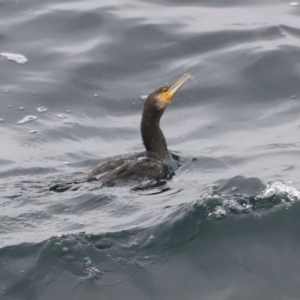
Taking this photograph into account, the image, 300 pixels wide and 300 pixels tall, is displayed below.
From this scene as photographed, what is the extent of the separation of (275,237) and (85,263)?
170 cm

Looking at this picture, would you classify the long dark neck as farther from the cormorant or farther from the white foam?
the white foam

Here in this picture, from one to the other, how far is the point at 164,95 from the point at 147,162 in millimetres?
1062

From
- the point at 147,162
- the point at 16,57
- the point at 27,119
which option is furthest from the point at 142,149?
the point at 16,57

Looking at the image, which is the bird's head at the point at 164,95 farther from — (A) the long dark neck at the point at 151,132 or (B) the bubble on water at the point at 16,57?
(B) the bubble on water at the point at 16,57

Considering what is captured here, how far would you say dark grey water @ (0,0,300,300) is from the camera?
612 centimetres

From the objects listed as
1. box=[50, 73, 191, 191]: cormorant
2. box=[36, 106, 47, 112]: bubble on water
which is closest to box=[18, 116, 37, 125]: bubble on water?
box=[36, 106, 47, 112]: bubble on water

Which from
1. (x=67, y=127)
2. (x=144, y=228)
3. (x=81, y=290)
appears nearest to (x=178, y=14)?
(x=67, y=127)

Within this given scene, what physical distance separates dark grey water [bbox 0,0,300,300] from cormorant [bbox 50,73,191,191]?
0.66 feet

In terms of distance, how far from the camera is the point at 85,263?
614 cm

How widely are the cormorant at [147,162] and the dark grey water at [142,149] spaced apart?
0.20m

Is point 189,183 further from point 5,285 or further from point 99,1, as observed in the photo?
point 99,1

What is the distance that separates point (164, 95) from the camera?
378 inches

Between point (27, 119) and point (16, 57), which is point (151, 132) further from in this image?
point (16, 57)

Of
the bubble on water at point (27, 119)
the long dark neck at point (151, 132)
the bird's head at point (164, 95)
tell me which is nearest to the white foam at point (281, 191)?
the long dark neck at point (151, 132)
